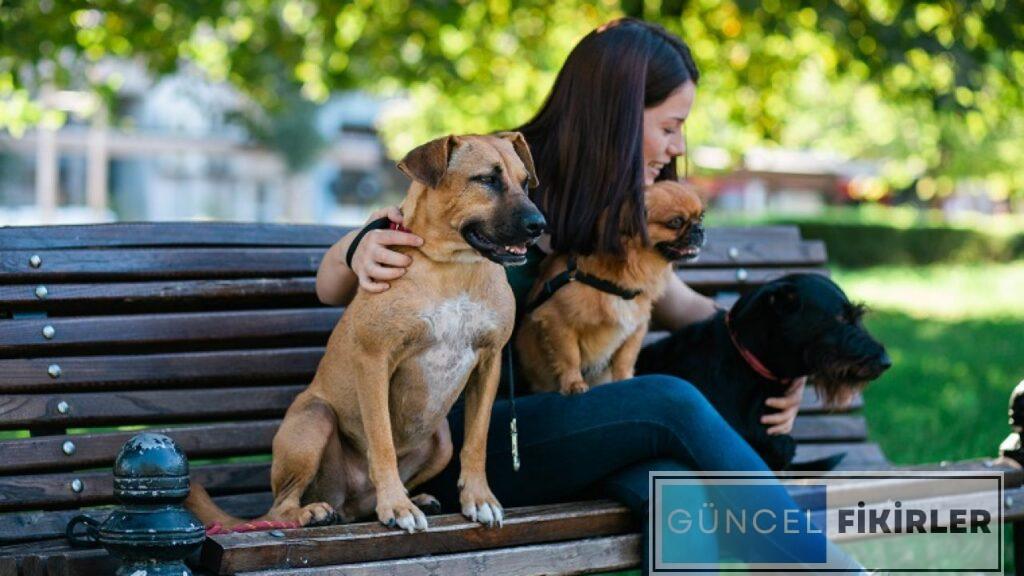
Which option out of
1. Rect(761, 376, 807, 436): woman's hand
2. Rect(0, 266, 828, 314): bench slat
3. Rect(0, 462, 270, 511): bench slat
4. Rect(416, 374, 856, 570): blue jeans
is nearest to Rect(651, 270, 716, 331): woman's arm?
Rect(761, 376, 807, 436): woman's hand

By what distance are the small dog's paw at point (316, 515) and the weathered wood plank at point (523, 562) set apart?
11.4 inches

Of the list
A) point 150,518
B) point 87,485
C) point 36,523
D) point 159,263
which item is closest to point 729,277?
point 159,263

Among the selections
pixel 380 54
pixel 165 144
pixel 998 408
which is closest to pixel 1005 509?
pixel 998 408

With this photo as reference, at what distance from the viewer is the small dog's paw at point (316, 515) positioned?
3115 mm

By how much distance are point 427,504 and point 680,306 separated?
136 cm

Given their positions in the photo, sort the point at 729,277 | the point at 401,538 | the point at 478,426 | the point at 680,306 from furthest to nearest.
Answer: the point at 729,277 → the point at 680,306 → the point at 478,426 → the point at 401,538

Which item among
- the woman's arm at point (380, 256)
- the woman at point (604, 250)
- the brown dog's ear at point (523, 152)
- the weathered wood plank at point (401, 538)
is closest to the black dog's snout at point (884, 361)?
the woman at point (604, 250)

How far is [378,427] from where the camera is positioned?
3.14 metres

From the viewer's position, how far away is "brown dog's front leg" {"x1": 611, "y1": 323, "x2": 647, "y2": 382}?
4066 millimetres

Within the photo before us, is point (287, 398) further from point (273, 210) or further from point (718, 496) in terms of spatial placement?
point (273, 210)

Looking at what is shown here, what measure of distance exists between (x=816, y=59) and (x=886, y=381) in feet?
16.6

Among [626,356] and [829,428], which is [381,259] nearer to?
[626,356]

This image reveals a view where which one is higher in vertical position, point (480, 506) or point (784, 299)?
point (784, 299)

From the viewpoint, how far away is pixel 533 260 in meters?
4.02
